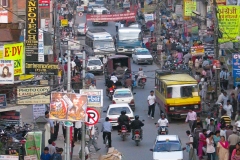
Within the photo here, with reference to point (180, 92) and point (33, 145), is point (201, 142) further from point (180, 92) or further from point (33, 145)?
point (180, 92)

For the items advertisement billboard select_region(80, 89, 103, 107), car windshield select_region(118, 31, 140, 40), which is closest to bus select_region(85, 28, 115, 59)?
car windshield select_region(118, 31, 140, 40)

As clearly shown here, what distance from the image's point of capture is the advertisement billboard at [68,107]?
1078 inches

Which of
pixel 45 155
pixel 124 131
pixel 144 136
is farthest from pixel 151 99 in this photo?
pixel 45 155

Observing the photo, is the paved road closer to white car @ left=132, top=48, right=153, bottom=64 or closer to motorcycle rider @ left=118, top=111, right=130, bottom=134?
motorcycle rider @ left=118, top=111, right=130, bottom=134

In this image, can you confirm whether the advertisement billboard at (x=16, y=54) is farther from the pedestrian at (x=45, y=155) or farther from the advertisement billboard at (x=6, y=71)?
the pedestrian at (x=45, y=155)

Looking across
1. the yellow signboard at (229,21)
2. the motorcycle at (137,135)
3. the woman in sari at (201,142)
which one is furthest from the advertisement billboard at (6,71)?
the yellow signboard at (229,21)

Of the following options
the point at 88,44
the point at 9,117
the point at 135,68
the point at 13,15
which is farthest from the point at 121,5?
the point at 9,117

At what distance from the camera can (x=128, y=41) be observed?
73750mm

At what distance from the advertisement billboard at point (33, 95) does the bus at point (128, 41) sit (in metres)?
36.2

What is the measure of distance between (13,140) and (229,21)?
58.1 ft

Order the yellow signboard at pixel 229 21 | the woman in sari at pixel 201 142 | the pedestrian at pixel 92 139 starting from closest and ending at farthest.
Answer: the woman in sari at pixel 201 142 → the pedestrian at pixel 92 139 → the yellow signboard at pixel 229 21

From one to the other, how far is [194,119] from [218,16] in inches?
384

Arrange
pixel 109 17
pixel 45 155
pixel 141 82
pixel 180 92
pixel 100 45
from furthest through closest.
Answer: pixel 109 17 < pixel 100 45 < pixel 141 82 < pixel 180 92 < pixel 45 155

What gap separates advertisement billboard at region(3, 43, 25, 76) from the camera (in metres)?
37.8
